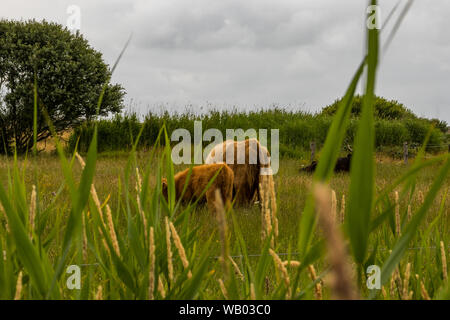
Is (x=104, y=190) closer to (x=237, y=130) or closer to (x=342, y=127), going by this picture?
(x=342, y=127)

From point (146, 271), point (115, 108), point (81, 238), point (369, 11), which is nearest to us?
point (369, 11)

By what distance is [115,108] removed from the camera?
57.1ft

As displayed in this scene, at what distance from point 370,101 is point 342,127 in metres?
0.12

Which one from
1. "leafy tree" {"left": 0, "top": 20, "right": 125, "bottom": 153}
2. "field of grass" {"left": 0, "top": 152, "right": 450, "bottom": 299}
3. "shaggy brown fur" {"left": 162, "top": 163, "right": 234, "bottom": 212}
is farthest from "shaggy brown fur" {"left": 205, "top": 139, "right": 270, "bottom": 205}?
"leafy tree" {"left": 0, "top": 20, "right": 125, "bottom": 153}

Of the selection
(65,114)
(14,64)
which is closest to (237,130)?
(65,114)

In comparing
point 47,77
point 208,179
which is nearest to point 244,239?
point 208,179

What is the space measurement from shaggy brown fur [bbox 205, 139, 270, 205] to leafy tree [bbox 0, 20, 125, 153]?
1050cm

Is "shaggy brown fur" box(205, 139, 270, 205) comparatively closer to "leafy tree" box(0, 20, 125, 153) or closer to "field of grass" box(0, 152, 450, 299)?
"field of grass" box(0, 152, 450, 299)

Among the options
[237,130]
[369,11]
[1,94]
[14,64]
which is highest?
[14,64]

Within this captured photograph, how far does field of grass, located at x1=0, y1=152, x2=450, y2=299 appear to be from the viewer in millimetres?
1161

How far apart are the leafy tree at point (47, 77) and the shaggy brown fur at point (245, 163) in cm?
1050

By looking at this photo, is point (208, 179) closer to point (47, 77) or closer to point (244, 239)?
point (244, 239)

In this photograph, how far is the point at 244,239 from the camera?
14.2ft

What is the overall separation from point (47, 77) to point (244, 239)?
44.7ft
